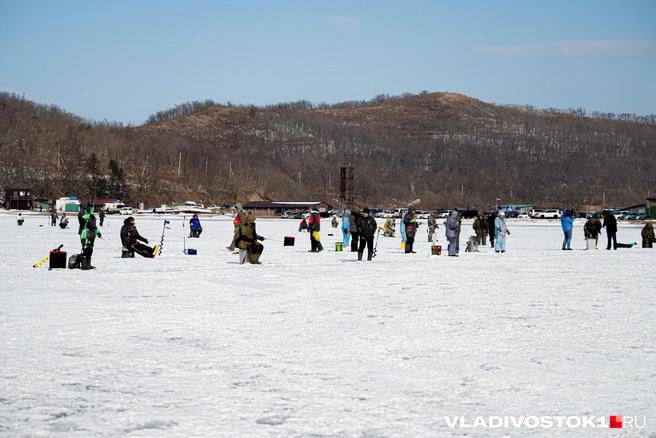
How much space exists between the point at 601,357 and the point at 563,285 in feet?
24.5

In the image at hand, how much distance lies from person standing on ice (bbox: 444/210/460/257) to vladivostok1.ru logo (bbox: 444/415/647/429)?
59.2 feet

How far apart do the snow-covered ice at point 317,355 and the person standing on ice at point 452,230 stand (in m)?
7.73

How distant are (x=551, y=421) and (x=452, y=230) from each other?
18791 mm

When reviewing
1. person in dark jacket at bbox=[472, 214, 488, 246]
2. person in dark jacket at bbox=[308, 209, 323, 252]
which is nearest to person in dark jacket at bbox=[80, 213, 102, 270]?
person in dark jacket at bbox=[308, 209, 323, 252]

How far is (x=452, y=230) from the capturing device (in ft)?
80.8

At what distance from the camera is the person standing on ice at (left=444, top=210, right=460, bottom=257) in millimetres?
24234

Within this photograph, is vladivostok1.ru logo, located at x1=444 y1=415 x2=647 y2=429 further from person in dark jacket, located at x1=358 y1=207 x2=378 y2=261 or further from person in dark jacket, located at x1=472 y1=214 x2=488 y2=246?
person in dark jacket, located at x1=472 y1=214 x2=488 y2=246

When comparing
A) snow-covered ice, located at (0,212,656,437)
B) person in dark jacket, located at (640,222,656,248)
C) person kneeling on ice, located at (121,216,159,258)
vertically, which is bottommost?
snow-covered ice, located at (0,212,656,437)

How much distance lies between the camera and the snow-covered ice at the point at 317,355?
6.08 metres

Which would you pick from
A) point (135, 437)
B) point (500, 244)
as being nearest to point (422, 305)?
point (135, 437)

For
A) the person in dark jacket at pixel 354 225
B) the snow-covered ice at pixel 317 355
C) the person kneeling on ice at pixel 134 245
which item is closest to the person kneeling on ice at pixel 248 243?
the person in dark jacket at pixel 354 225

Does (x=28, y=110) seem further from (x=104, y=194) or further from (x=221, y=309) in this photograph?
(x=221, y=309)

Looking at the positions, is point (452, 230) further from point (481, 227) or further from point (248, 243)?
point (481, 227)

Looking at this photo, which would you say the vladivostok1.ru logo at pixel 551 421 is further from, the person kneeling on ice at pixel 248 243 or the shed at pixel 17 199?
the shed at pixel 17 199
